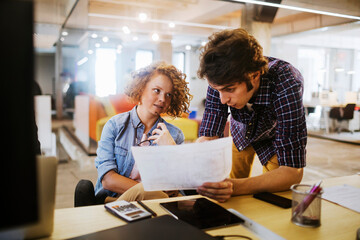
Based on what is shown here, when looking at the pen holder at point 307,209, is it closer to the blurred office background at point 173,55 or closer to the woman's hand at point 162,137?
the woman's hand at point 162,137

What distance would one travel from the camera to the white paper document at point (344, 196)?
1.16 metres

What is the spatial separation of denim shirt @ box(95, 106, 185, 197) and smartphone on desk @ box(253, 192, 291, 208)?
727 mm

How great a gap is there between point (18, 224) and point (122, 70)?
6860 mm

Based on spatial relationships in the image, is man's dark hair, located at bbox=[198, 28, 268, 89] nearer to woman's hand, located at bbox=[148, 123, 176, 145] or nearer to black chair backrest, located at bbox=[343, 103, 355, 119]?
woman's hand, located at bbox=[148, 123, 176, 145]

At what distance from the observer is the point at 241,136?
1.83 meters

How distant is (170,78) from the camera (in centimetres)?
178

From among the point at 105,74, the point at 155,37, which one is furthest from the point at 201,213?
the point at 155,37

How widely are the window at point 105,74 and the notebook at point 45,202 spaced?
4.86 m

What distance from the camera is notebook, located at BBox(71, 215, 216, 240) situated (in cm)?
75

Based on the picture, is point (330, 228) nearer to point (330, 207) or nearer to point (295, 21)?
point (330, 207)

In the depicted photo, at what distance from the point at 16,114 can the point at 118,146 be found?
1340 mm

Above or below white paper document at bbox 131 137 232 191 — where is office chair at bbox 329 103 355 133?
below

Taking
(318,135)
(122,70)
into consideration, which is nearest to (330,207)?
(122,70)

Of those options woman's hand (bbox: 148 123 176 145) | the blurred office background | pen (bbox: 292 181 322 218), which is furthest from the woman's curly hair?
the blurred office background
